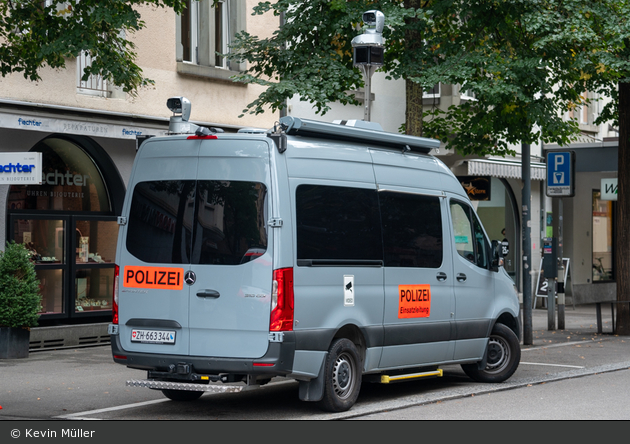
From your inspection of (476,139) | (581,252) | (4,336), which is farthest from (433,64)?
(581,252)

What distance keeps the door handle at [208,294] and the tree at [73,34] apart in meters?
4.04

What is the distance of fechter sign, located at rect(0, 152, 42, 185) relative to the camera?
43.7 feet

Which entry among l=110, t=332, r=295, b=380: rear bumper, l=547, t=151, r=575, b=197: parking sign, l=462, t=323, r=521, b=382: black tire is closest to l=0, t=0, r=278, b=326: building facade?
l=547, t=151, r=575, b=197: parking sign

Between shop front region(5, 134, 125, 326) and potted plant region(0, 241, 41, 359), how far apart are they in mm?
1493

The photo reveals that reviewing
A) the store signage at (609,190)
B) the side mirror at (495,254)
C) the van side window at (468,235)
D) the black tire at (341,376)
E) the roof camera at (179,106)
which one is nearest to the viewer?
the black tire at (341,376)

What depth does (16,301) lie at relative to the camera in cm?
1331

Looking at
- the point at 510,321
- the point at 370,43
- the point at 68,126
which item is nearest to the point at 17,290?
the point at 68,126

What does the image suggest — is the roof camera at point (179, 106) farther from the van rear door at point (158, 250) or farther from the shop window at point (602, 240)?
the shop window at point (602, 240)

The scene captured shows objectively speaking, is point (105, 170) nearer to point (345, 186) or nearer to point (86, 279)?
point (86, 279)

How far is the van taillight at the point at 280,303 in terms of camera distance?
838 cm

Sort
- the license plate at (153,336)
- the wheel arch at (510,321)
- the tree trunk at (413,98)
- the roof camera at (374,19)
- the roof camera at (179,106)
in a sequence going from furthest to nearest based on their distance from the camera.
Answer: the tree trunk at (413,98)
the roof camera at (374,19)
the wheel arch at (510,321)
the roof camera at (179,106)
the license plate at (153,336)

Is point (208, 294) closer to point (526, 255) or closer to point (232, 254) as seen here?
point (232, 254)

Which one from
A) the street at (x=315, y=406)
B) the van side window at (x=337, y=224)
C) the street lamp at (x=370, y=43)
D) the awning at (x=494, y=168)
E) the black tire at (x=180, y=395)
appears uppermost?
the street lamp at (x=370, y=43)

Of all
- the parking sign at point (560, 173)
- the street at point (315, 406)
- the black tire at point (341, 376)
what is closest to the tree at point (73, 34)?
the street at point (315, 406)
